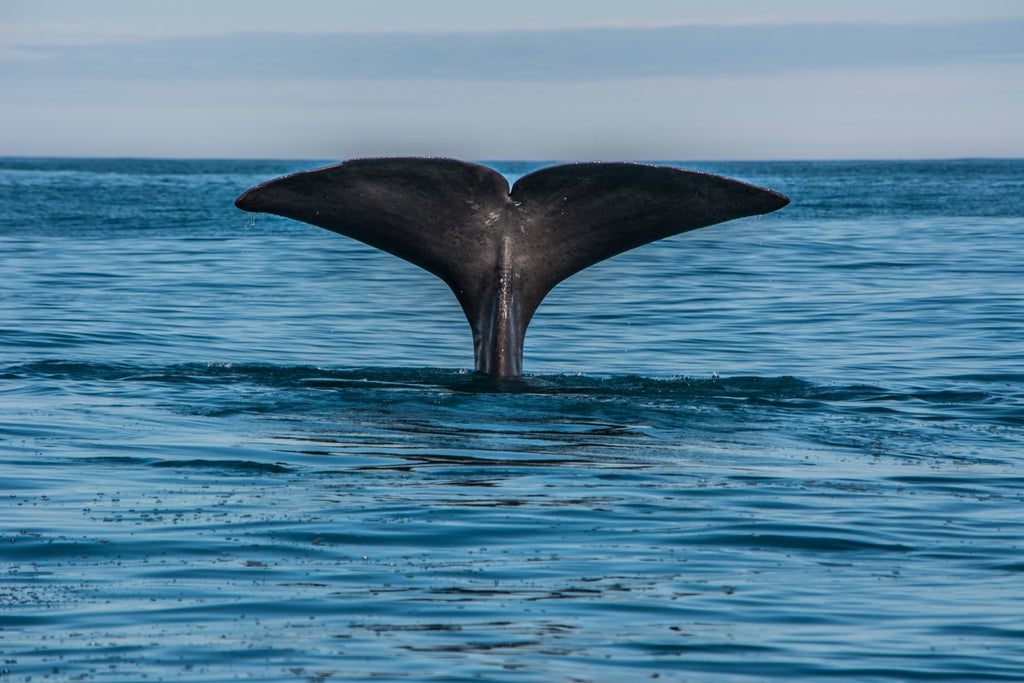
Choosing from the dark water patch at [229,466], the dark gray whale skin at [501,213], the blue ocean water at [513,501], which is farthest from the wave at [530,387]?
the dark water patch at [229,466]

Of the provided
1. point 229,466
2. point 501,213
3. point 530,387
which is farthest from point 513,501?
point 530,387

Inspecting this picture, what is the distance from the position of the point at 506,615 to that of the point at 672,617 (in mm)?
683

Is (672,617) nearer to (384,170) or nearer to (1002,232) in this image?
(384,170)

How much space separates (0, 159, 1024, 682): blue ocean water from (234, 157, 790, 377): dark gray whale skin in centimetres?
88

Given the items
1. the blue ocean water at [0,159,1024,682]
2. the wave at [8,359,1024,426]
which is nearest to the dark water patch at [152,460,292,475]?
the blue ocean water at [0,159,1024,682]

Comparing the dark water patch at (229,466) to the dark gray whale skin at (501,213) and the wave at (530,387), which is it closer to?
the dark gray whale skin at (501,213)

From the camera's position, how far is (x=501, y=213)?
964cm

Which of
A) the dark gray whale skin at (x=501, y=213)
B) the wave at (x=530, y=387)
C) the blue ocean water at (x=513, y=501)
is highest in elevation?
the dark gray whale skin at (x=501, y=213)

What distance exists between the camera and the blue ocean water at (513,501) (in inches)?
216

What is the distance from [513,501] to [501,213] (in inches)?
102

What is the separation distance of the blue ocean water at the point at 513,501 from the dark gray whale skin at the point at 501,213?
88cm

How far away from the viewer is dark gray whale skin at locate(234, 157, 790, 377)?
872 centimetres

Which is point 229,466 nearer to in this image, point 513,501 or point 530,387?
point 513,501

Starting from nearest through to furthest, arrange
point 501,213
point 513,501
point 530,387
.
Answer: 1. point 513,501
2. point 501,213
3. point 530,387
